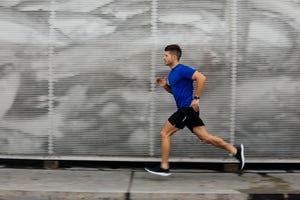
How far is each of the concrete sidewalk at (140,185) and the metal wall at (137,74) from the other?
285 mm

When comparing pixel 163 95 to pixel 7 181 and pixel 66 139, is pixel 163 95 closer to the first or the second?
pixel 66 139

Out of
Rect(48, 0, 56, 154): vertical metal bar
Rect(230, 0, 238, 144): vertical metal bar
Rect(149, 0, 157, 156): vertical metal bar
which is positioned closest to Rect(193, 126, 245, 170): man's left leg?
Rect(230, 0, 238, 144): vertical metal bar

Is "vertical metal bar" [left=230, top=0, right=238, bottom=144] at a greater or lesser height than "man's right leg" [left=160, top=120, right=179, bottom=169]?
greater

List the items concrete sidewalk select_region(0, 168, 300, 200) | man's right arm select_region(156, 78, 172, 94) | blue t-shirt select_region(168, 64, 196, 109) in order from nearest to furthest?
concrete sidewalk select_region(0, 168, 300, 200) < blue t-shirt select_region(168, 64, 196, 109) < man's right arm select_region(156, 78, 172, 94)

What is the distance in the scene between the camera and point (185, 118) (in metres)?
6.21

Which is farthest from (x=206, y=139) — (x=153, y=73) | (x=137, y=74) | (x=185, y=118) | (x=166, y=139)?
(x=137, y=74)

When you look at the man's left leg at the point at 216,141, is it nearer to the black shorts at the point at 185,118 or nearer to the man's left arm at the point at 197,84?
the black shorts at the point at 185,118

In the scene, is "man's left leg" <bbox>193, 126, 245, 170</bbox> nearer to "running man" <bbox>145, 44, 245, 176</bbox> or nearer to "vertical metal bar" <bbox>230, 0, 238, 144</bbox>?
"running man" <bbox>145, 44, 245, 176</bbox>

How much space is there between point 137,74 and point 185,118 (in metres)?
1.05

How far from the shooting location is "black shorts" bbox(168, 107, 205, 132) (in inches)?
244

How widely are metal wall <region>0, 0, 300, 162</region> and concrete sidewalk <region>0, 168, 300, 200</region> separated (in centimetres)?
28

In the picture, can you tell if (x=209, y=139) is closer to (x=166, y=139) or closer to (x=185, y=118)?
(x=185, y=118)

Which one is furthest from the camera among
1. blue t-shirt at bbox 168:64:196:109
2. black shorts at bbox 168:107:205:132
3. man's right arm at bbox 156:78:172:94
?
man's right arm at bbox 156:78:172:94

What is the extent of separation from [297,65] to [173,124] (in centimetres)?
200
